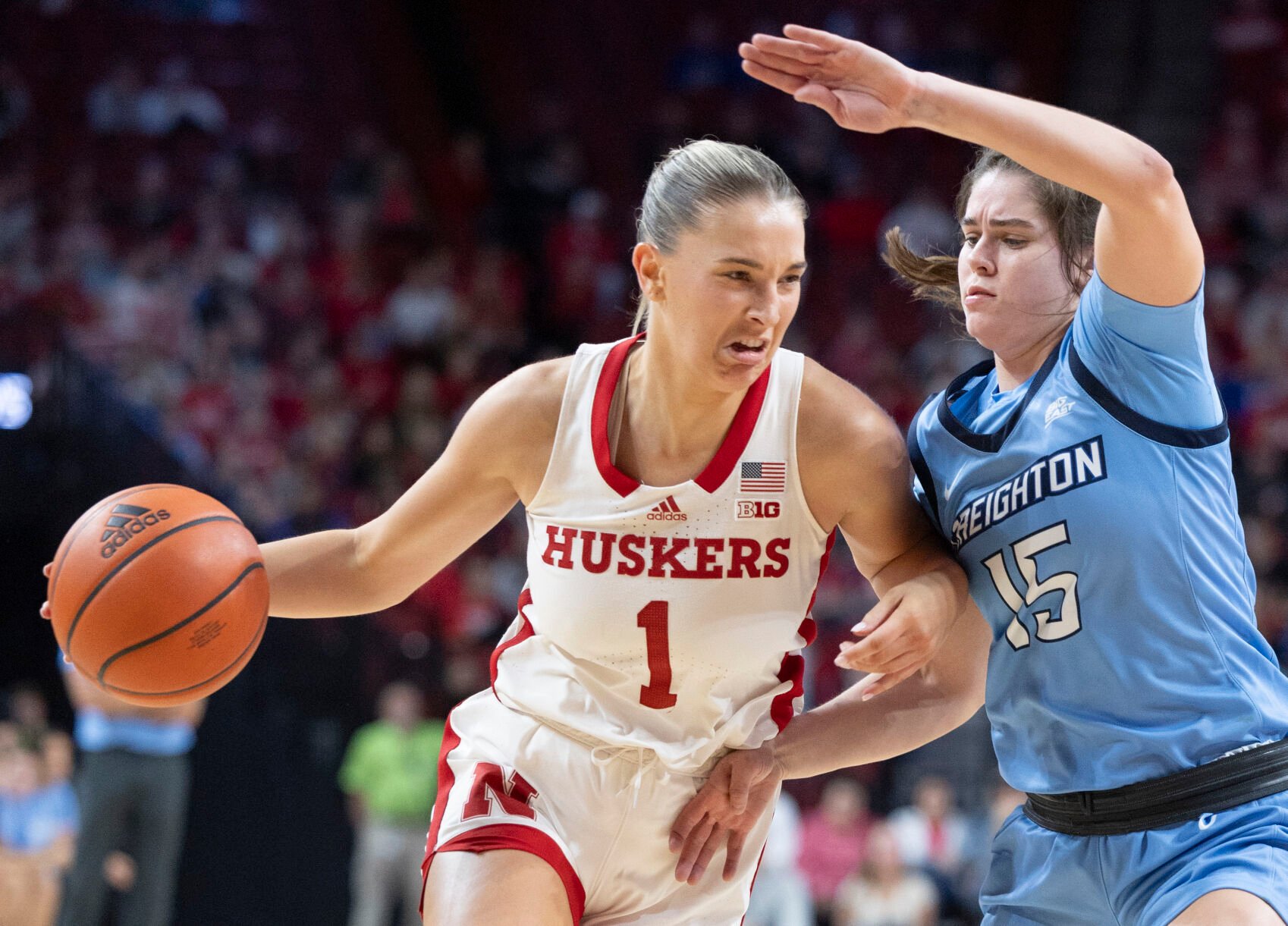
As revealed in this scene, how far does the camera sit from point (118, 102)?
14375 mm

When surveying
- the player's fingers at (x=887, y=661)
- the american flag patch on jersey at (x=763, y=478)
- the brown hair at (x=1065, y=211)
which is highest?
the brown hair at (x=1065, y=211)

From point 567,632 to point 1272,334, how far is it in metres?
9.96

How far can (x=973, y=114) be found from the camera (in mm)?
2594

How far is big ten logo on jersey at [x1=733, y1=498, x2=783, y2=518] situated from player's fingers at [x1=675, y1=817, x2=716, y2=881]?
0.71 metres

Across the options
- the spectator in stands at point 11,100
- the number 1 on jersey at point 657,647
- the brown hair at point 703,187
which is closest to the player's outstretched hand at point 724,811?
the number 1 on jersey at point 657,647

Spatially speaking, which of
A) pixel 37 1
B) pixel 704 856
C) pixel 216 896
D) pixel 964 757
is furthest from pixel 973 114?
pixel 37 1

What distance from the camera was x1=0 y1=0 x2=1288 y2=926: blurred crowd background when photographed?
30.2ft

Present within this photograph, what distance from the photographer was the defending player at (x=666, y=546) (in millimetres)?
3090

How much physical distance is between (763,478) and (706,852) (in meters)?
0.89

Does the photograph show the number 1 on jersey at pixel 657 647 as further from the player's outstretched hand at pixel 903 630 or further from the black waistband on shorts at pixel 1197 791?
the black waistband on shorts at pixel 1197 791

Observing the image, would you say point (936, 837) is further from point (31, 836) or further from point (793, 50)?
point (793, 50)

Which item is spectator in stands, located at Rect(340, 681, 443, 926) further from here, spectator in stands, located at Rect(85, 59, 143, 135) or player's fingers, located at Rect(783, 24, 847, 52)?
spectator in stands, located at Rect(85, 59, 143, 135)

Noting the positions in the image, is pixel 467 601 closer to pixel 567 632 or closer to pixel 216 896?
pixel 216 896

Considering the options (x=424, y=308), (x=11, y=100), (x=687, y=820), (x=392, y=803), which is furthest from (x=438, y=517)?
(x=11, y=100)
